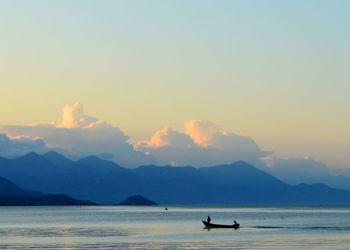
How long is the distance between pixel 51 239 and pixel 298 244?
4672 centimetres

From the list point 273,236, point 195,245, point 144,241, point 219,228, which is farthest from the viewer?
point 219,228

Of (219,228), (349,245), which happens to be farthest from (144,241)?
(219,228)

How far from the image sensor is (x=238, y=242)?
415ft

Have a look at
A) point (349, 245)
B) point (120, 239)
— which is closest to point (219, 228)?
point (120, 239)

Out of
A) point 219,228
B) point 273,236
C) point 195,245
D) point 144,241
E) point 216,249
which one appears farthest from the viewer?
point 219,228

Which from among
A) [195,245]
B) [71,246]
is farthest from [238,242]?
[71,246]

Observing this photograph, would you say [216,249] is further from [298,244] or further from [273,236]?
[273,236]

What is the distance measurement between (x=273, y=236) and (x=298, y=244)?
69.1 ft

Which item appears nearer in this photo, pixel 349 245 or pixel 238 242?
pixel 349 245

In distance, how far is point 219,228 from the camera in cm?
17750

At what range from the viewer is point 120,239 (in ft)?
445

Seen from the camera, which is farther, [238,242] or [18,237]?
[18,237]

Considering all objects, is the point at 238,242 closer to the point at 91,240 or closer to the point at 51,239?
the point at 91,240

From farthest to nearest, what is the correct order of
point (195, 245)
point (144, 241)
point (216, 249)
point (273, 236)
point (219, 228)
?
point (219, 228) → point (273, 236) → point (144, 241) → point (195, 245) → point (216, 249)
